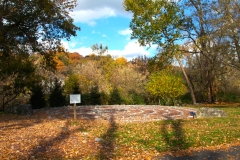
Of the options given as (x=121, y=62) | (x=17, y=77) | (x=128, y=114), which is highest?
(x=121, y=62)

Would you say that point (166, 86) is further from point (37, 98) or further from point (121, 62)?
point (121, 62)

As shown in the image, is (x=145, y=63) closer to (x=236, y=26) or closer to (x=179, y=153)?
(x=236, y=26)

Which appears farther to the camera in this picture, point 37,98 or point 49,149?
point 37,98

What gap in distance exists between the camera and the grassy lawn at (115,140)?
5.99 metres

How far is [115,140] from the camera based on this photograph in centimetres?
725

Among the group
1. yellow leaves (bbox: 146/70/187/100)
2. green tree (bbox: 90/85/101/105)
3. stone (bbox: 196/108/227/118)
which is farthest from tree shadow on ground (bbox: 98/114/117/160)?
green tree (bbox: 90/85/101/105)

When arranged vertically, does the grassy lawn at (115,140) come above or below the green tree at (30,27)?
below

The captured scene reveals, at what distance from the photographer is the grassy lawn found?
599 cm

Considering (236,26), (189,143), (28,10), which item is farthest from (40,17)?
(236,26)

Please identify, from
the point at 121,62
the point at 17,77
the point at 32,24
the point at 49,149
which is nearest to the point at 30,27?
the point at 32,24

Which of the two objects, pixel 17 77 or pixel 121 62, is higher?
pixel 121 62

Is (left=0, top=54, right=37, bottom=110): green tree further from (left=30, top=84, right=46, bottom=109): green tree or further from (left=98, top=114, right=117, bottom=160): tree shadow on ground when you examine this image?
(left=98, top=114, right=117, bottom=160): tree shadow on ground

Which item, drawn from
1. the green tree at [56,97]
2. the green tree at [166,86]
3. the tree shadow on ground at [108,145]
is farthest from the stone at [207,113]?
the green tree at [56,97]

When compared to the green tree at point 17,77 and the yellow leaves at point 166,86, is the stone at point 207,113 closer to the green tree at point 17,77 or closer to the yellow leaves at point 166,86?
the yellow leaves at point 166,86
